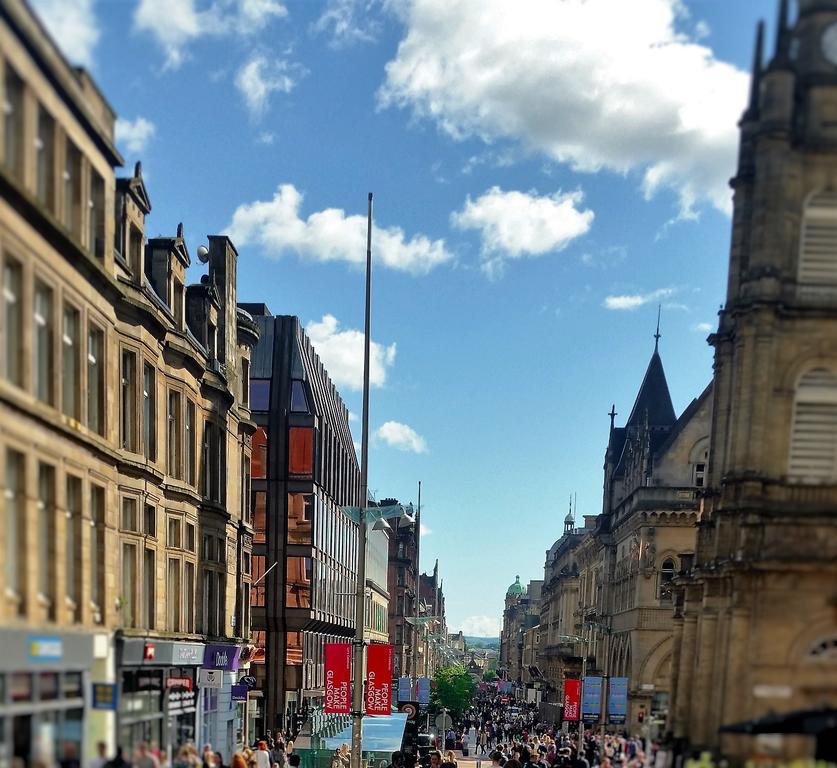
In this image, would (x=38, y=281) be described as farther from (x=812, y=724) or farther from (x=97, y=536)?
(x=812, y=724)

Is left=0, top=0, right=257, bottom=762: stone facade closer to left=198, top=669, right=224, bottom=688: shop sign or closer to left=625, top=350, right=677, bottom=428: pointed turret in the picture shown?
left=198, top=669, right=224, bottom=688: shop sign

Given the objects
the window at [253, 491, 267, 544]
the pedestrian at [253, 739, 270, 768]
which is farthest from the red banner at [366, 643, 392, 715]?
the window at [253, 491, 267, 544]

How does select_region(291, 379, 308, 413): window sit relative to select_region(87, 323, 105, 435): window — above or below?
above

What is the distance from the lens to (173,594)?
28.0 meters

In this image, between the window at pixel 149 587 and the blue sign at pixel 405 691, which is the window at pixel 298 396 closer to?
the blue sign at pixel 405 691

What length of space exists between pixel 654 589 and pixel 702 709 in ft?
108

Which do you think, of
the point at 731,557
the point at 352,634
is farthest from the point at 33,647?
the point at 352,634

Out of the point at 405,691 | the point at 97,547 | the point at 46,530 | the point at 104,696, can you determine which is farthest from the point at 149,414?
the point at 405,691

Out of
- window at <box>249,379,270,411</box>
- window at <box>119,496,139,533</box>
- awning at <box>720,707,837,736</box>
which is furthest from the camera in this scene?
window at <box>249,379,270,411</box>

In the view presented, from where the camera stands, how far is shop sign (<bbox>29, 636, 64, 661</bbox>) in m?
14.3

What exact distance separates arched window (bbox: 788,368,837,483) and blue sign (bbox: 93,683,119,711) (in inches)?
439

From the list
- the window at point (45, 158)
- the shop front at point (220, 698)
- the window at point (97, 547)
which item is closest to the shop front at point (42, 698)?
the window at point (97, 547)

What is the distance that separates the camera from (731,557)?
19.5 metres

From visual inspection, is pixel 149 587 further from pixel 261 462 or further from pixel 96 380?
pixel 261 462
